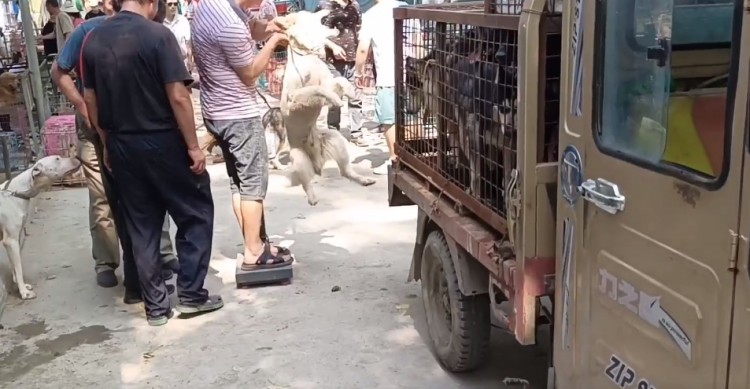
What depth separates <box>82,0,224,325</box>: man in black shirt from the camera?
4.16 meters

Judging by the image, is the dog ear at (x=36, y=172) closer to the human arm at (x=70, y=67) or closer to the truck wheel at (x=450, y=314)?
the human arm at (x=70, y=67)

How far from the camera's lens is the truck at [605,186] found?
186 cm

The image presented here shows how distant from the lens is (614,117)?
2297 mm

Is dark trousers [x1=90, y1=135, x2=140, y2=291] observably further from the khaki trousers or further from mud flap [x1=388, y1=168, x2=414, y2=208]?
mud flap [x1=388, y1=168, x2=414, y2=208]

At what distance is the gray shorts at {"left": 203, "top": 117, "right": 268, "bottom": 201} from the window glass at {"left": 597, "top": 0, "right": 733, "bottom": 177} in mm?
Answer: 2836

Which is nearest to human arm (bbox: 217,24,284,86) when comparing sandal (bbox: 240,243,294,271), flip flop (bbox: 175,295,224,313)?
sandal (bbox: 240,243,294,271)

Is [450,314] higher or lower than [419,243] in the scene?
lower

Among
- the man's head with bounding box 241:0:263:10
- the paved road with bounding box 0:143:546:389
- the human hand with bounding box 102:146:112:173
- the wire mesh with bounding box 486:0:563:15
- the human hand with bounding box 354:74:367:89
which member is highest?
the man's head with bounding box 241:0:263:10

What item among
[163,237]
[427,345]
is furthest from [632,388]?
→ [163,237]

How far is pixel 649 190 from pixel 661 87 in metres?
0.27

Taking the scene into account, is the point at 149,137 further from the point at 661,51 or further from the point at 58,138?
the point at 58,138

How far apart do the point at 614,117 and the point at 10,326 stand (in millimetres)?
3890

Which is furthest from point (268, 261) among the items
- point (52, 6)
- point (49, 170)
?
point (52, 6)

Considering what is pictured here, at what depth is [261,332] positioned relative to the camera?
450cm
